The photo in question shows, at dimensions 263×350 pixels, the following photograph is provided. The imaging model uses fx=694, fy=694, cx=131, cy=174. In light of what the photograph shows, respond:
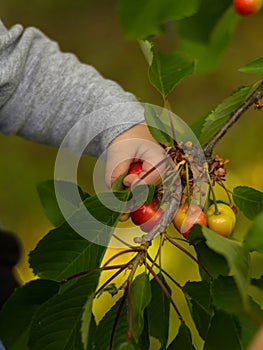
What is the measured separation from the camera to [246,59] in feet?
5.89

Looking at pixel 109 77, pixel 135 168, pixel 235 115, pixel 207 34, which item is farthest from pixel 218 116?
pixel 109 77

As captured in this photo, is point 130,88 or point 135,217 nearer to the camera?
point 135,217

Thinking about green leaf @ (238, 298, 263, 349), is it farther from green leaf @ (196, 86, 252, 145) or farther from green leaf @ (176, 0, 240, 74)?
green leaf @ (176, 0, 240, 74)

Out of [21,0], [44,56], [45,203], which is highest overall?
[21,0]

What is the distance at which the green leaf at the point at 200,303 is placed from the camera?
0.49m

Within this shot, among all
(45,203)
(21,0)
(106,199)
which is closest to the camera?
(106,199)

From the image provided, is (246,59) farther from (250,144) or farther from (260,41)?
(250,144)

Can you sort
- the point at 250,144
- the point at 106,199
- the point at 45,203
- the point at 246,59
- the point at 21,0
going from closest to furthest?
the point at 106,199 → the point at 45,203 → the point at 250,144 → the point at 246,59 → the point at 21,0

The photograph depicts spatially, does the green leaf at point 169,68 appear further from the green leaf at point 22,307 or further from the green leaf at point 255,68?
the green leaf at point 22,307

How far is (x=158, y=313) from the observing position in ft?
1.66

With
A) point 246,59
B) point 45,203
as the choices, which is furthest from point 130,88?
point 45,203

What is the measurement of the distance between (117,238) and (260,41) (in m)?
1.41

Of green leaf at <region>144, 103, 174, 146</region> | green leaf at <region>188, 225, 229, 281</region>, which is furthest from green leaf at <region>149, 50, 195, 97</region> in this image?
green leaf at <region>188, 225, 229, 281</region>

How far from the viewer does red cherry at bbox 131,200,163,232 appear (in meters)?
0.50
